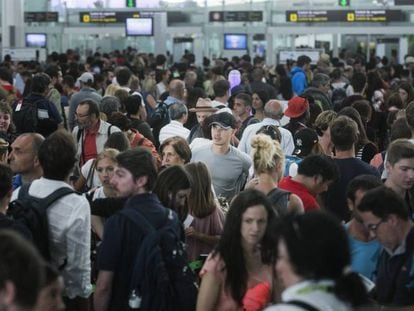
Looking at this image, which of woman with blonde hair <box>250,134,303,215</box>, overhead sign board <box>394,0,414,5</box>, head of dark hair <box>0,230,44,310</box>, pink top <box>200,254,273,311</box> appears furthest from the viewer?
overhead sign board <box>394,0,414,5</box>

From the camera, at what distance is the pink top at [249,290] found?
4.54 meters

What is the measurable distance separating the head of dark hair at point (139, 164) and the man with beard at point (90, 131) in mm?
4057

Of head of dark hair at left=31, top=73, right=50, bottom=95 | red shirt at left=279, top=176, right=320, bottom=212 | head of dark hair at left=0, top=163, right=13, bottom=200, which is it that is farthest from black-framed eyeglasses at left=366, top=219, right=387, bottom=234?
head of dark hair at left=31, top=73, right=50, bottom=95

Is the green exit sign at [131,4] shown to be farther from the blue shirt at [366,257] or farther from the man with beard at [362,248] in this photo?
the blue shirt at [366,257]

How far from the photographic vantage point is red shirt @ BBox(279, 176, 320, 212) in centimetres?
614

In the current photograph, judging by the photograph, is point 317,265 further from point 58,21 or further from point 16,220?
point 58,21

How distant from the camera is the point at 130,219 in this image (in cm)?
480

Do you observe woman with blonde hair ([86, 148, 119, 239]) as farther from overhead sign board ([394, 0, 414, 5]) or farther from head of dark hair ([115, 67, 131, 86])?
overhead sign board ([394, 0, 414, 5])

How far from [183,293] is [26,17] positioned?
1129 inches

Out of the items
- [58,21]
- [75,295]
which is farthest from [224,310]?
[58,21]

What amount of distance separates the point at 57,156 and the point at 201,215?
1.40 meters

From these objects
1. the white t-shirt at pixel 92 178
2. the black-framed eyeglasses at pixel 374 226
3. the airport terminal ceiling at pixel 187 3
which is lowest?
the white t-shirt at pixel 92 178

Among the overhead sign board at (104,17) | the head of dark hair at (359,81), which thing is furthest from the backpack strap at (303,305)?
the overhead sign board at (104,17)

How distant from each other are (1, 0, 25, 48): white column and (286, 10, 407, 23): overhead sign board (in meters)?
8.35
